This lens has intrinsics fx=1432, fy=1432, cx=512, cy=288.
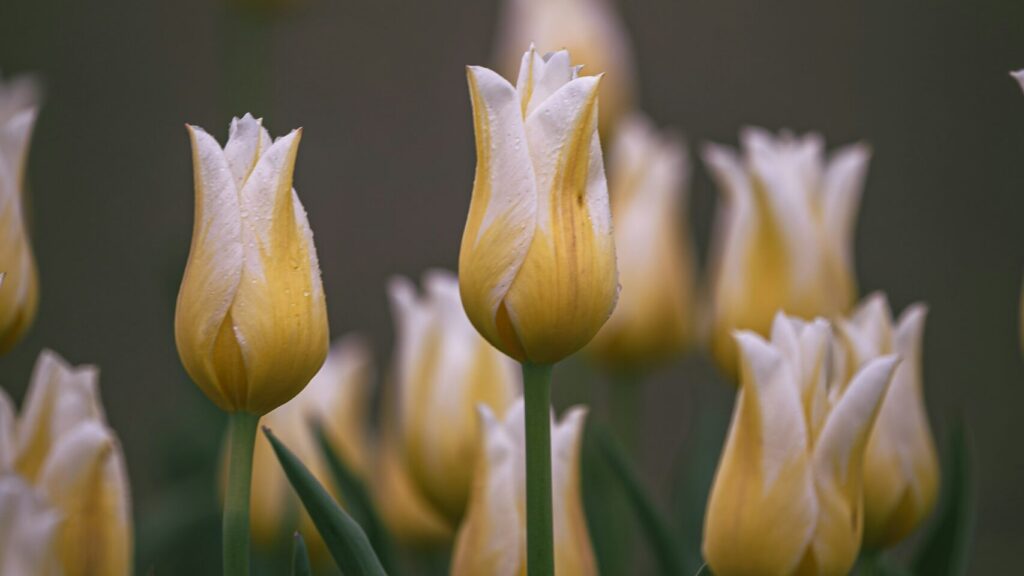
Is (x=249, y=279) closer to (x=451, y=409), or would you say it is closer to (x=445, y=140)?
(x=451, y=409)

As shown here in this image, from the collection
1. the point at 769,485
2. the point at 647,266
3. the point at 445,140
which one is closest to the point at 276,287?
the point at 769,485

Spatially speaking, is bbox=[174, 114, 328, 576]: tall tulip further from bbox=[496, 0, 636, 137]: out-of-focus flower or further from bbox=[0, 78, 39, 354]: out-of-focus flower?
bbox=[496, 0, 636, 137]: out-of-focus flower

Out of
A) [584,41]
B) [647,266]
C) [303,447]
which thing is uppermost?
[584,41]

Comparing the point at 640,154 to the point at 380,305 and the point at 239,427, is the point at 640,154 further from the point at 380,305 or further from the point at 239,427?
the point at 380,305

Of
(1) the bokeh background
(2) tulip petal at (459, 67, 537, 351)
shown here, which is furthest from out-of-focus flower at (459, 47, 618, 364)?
(1) the bokeh background

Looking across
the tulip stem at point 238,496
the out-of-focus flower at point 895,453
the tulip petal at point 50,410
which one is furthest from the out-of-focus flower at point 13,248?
the out-of-focus flower at point 895,453

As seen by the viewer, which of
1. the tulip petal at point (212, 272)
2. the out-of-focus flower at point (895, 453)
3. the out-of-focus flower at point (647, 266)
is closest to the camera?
the tulip petal at point (212, 272)

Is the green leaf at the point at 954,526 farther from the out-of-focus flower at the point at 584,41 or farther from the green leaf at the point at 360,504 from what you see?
the out-of-focus flower at the point at 584,41
